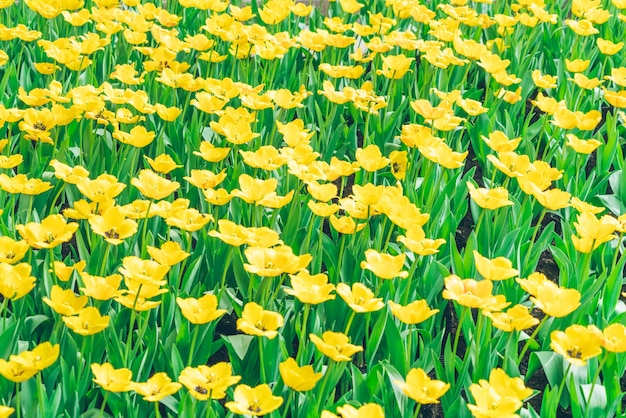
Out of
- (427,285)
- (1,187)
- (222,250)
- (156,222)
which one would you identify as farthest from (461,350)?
(1,187)

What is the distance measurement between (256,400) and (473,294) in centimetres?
56

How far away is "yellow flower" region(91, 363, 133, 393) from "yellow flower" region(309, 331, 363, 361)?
352 mm

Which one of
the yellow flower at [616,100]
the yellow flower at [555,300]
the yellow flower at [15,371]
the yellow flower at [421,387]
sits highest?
the yellow flower at [616,100]

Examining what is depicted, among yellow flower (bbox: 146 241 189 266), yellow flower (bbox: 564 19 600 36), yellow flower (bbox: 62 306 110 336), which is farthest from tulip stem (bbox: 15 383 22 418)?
yellow flower (bbox: 564 19 600 36)

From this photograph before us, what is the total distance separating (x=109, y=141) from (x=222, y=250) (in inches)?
33.6

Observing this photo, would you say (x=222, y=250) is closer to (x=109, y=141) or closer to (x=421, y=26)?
(x=109, y=141)

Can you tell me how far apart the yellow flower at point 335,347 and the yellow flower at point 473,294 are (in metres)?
0.27

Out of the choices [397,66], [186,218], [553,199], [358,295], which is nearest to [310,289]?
[358,295]

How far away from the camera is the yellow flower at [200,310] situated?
189cm

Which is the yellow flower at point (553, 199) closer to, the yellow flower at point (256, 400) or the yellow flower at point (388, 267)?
the yellow flower at point (388, 267)

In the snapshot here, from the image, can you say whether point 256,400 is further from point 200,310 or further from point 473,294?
point 473,294

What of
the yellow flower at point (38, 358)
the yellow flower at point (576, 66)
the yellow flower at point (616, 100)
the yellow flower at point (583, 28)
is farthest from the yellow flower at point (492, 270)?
the yellow flower at point (583, 28)

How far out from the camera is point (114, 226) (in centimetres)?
219

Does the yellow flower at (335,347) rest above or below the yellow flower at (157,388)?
above
